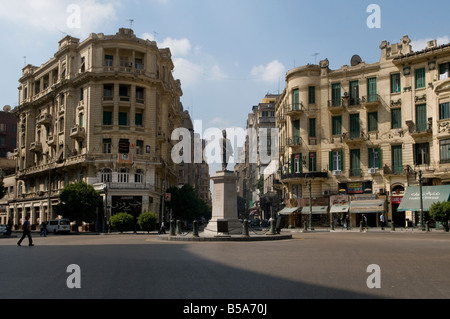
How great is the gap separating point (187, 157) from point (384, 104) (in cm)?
4648

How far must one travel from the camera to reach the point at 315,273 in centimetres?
1017

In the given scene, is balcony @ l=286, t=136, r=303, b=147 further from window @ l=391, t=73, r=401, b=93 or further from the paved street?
the paved street

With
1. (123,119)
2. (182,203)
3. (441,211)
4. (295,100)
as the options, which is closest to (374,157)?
(295,100)

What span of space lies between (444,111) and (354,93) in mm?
10341

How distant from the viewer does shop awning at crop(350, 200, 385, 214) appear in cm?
4534

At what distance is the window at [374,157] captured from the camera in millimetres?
47112

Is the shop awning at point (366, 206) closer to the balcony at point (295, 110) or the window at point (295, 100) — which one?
the balcony at point (295, 110)

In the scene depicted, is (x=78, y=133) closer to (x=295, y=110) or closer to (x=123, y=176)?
(x=123, y=176)

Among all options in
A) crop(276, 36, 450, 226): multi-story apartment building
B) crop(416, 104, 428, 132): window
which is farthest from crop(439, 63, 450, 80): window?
crop(416, 104, 428, 132): window

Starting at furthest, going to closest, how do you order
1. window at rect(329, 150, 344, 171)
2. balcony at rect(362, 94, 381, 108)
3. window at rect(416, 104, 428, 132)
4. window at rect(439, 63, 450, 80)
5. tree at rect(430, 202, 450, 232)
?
window at rect(329, 150, 344, 171) < balcony at rect(362, 94, 381, 108) < window at rect(416, 104, 428, 132) < window at rect(439, 63, 450, 80) < tree at rect(430, 202, 450, 232)

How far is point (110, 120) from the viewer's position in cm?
5259

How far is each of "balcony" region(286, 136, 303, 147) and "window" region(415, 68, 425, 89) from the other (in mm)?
13622

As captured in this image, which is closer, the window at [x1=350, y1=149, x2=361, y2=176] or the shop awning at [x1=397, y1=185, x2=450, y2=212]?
the shop awning at [x1=397, y1=185, x2=450, y2=212]
